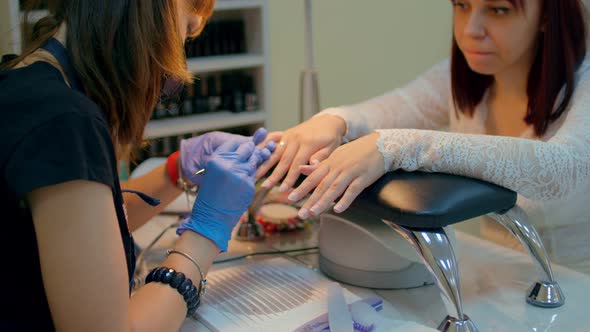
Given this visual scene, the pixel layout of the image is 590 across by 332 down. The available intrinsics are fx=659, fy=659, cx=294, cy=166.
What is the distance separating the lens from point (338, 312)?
1.12 meters

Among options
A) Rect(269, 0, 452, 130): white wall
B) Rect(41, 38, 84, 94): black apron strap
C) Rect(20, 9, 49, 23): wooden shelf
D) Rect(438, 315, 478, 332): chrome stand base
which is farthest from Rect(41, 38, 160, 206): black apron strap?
Rect(269, 0, 452, 130): white wall

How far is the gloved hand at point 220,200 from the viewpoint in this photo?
112 centimetres

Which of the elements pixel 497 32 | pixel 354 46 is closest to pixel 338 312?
pixel 497 32

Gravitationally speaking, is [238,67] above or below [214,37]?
below

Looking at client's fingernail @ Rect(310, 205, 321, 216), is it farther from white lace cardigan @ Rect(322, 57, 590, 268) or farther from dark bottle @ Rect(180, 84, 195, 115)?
dark bottle @ Rect(180, 84, 195, 115)

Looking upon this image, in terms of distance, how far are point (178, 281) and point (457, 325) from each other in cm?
46

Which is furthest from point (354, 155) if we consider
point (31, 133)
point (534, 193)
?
point (31, 133)

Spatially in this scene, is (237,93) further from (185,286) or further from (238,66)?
(185,286)

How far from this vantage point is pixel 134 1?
990 millimetres

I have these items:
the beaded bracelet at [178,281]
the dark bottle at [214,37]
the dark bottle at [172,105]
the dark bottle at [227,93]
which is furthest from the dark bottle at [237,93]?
the beaded bracelet at [178,281]

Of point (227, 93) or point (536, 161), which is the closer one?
point (536, 161)

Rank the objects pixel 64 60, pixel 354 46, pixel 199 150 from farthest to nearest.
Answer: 1. pixel 354 46
2. pixel 199 150
3. pixel 64 60

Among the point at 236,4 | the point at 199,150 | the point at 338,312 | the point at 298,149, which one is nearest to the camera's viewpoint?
the point at 338,312

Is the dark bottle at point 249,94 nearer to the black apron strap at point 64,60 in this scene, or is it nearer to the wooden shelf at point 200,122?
the wooden shelf at point 200,122
